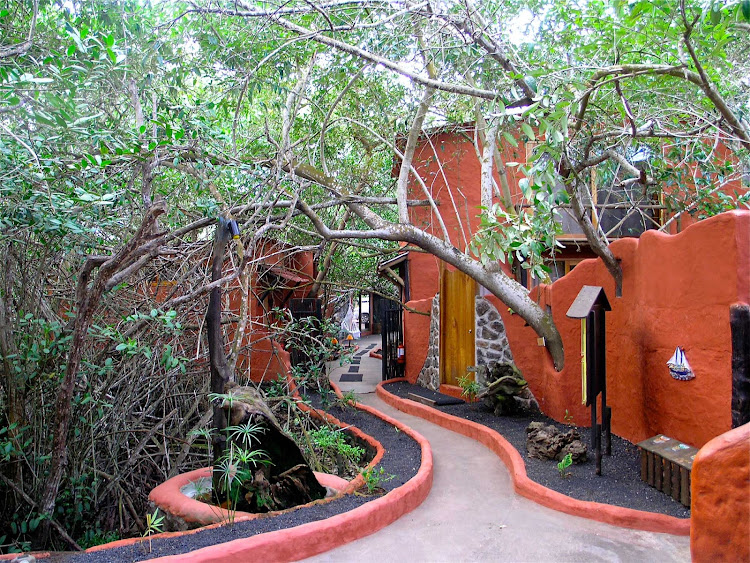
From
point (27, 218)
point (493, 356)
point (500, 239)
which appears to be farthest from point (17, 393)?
point (493, 356)

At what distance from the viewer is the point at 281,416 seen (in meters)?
7.19

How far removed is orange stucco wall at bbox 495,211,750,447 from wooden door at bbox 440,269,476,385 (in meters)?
2.51

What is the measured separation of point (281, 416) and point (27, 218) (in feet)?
12.2

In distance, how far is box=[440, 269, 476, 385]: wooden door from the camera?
11.6m

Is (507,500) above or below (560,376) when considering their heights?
below

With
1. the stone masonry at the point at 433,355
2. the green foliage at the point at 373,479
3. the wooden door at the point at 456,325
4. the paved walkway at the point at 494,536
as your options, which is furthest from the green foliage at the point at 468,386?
the green foliage at the point at 373,479

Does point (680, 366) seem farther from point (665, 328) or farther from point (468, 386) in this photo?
point (468, 386)

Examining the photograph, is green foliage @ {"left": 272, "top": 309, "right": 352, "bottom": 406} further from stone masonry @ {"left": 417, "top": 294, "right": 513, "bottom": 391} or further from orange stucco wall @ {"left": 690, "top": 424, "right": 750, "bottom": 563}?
orange stucco wall @ {"left": 690, "top": 424, "right": 750, "bottom": 563}

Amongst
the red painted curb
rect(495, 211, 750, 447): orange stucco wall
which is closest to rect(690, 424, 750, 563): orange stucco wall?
the red painted curb

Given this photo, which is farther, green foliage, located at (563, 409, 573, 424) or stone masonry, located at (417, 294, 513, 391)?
stone masonry, located at (417, 294, 513, 391)

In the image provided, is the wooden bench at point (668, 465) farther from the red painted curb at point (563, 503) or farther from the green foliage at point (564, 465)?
the green foliage at point (564, 465)

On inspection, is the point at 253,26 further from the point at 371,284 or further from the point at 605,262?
the point at 371,284

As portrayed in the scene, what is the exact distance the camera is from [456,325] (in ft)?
39.5

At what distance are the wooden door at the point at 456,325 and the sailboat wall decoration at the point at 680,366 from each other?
18.1 feet
